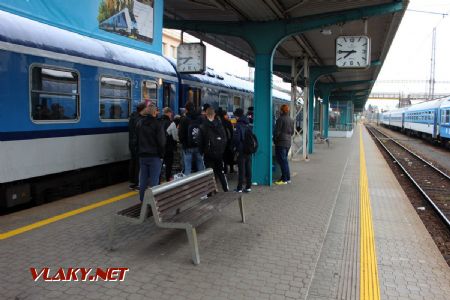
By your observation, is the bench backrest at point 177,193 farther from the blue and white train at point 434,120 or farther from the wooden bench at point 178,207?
the blue and white train at point 434,120

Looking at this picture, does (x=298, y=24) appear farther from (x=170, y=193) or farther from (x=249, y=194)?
(x=170, y=193)

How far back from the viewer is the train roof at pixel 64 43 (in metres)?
5.92

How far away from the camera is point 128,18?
8.83 metres

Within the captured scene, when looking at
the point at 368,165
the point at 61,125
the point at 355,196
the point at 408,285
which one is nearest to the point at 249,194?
the point at 355,196

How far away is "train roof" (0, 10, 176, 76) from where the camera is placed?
592 centimetres

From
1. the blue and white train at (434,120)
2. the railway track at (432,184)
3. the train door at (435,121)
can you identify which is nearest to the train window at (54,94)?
the railway track at (432,184)

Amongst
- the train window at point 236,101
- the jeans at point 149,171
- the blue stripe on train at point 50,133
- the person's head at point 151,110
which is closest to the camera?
the blue stripe on train at point 50,133

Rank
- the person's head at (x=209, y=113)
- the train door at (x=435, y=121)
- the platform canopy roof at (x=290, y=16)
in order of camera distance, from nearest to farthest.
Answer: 1. the person's head at (x=209, y=113)
2. the platform canopy roof at (x=290, y=16)
3. the train door at (x=435, y=121)

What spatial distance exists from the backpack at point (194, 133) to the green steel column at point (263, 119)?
90.5 inches

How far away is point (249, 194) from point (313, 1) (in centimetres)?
400

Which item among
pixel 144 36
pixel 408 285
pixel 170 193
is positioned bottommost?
pixel 408 285

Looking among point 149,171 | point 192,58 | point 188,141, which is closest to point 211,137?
point 188,141

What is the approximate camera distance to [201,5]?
361 inches

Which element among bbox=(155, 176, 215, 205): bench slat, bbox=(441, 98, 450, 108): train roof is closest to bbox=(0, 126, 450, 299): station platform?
bbox=(155, 176, 215, 205): bench slat
